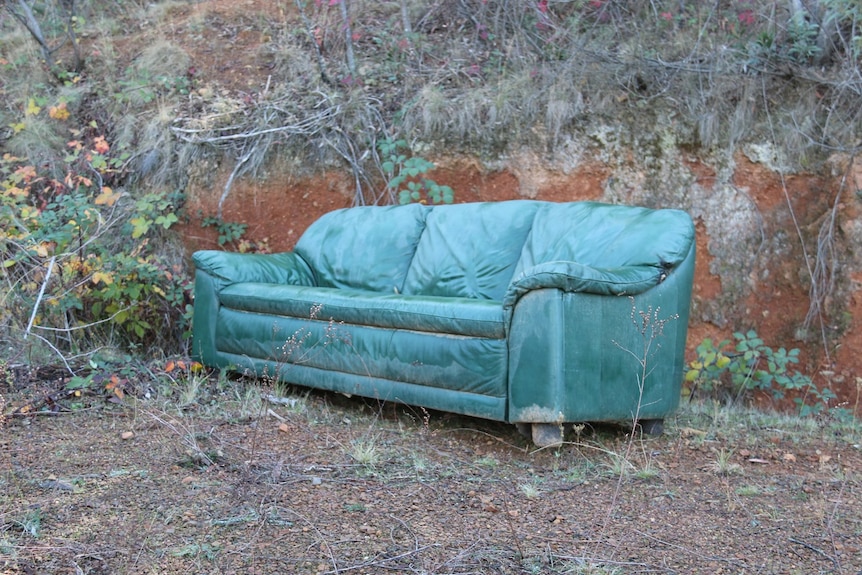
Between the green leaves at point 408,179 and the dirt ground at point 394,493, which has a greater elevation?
the green leaves at point 408,179

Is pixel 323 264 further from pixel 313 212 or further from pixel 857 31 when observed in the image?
pixel 857 31

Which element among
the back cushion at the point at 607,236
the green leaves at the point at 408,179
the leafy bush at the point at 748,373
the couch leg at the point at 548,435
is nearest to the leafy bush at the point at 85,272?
the green leaves at the point at 408,179

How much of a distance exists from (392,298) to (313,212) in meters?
2.52

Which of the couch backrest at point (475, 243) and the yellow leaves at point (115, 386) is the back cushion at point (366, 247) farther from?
the yellow leaves at point (115, 386)

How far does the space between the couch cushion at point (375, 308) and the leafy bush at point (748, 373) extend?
5.99ft

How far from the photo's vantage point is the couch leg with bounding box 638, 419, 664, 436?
343 cm

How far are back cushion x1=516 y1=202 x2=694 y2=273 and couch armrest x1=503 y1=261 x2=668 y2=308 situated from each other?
0.55 feet

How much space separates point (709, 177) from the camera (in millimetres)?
5211

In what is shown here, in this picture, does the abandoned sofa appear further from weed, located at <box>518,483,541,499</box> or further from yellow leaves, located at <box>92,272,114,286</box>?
yellow leaves, located at <box>92,272,114,286</box>

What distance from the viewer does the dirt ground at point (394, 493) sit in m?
2.06

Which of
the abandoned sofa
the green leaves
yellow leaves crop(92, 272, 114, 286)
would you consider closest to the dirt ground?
the abandoned sofa

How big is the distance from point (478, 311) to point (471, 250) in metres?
1.10

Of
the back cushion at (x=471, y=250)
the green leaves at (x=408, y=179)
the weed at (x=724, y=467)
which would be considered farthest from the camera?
the green leaves at (x=408, y=179)

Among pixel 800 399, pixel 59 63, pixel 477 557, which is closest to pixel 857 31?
pixel 800 399
